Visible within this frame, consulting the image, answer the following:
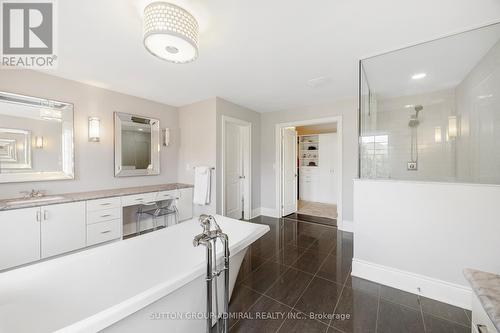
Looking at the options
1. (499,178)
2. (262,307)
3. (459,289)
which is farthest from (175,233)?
(499,178)

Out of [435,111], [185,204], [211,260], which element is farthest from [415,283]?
[185,204]

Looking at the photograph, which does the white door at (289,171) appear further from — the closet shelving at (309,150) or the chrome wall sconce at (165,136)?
the chrome wall sconce at (165,136)

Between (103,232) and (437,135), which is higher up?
(437,135)

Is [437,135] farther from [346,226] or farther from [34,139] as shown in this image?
[34,139]

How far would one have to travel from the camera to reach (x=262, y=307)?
159 cm

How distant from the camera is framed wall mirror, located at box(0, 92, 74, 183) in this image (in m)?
2.09

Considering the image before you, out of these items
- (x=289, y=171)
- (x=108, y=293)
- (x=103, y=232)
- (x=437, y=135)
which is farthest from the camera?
(x=289, y=171)

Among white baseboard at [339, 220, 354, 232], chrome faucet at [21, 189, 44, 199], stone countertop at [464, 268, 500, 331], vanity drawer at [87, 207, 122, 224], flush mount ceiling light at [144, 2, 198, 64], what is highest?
flush mount ceiling light at [144, 2, 198, 64]

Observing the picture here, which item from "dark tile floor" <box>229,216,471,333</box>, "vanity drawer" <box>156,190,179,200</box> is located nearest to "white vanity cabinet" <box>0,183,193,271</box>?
"vanity drawer" <box>156,190,179,200</box>

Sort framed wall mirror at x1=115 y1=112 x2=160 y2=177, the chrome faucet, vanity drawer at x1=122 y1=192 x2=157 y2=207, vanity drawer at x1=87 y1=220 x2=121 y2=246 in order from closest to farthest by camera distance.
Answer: the chrome faucet
vanity drawer at x1=87 y1=220 x2=121 y2=246
vanity drawer at x1=122 y1=192 x2=157 y2=207
framed wall mirror at x1=115 y1=112 x2=160 y2=177

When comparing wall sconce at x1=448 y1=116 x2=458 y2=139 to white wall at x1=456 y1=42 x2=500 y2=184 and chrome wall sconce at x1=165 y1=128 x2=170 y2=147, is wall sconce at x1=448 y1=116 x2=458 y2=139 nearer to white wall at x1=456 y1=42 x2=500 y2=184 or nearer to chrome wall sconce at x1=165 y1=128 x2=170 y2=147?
white wall at x1=456 y1=42 x2=500 y2=184

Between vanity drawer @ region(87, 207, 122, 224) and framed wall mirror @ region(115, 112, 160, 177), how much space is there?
713 millimetres

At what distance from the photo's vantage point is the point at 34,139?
2.26 m

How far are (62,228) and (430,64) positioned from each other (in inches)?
172
